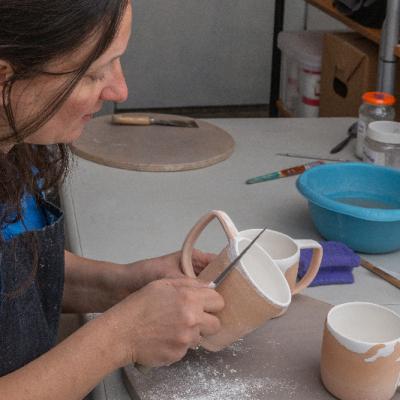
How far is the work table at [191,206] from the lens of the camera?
1259mm

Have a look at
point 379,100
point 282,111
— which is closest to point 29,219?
point 379,100

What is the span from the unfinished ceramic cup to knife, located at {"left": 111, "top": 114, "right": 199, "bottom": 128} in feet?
2.34

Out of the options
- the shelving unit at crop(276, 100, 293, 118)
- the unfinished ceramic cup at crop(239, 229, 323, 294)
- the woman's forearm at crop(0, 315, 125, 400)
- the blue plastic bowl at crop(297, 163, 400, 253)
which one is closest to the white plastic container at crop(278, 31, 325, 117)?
the shelving unit at crop(276, 100, 293, 118)

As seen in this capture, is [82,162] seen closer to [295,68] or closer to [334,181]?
[334,181]

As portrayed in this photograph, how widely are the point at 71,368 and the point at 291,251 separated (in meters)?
0.34

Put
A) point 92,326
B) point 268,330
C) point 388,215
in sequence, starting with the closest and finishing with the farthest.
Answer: point 92,326 < point 268,330 < point 388,215

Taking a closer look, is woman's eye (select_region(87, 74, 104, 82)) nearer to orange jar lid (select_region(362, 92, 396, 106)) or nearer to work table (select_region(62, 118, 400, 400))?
work table (select_region(62, 118, 400, 400))

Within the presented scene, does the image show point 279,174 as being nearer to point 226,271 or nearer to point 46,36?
point 226,271

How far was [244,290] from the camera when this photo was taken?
0.90 metres

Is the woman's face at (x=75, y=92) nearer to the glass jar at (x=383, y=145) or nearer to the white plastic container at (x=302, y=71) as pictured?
the glass jar at (x=383, y=145)

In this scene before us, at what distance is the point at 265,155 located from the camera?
1668mm

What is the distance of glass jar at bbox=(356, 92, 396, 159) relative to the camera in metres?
1.62

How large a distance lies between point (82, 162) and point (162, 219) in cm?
31

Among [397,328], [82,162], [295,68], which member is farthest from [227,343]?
[295,68]
